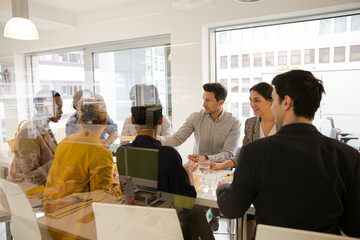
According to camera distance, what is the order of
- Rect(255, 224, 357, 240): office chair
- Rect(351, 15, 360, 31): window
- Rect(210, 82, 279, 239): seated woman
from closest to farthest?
Rect(255, 224, 357, 240): office chair < Rect(210, 82, 279, 239): seated woman < Rect(351, 15, 360, 31): window

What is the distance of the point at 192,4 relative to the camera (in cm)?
269

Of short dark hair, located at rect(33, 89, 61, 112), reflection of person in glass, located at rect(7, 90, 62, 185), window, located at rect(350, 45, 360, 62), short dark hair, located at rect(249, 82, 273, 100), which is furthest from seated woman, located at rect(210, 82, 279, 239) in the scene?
short dark hair, located at rect(33, 89, 61, 112)

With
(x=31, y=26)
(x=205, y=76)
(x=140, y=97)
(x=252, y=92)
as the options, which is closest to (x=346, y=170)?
(x=252, y=92)

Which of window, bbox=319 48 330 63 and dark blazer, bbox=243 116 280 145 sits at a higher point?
window, bbox=319 48 330 63

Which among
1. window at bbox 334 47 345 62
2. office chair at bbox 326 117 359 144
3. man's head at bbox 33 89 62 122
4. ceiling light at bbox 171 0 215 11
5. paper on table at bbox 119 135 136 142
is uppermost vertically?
ceiling light at bbox 171 0 215 11

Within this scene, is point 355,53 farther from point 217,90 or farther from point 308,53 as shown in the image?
point 217,90

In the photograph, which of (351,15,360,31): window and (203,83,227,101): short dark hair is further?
(351,15,360,31): window

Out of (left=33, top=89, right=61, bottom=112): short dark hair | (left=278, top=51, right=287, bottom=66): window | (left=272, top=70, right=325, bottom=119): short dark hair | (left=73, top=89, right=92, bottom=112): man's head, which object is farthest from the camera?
(left=278, top=51, right=287, bottom=66): window

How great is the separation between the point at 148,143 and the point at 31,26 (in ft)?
5.40

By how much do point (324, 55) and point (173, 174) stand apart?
1914 millimetres

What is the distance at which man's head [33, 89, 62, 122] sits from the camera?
2.13 meters

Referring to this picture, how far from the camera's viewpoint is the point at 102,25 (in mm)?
2328

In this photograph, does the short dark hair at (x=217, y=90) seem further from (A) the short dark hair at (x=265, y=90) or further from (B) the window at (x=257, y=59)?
(B) the window at (x=257, y=59)

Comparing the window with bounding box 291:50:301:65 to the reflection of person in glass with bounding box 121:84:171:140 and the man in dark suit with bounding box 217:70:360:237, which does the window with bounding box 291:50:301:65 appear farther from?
the man in dark suit with bounding box 217:70:360:237
